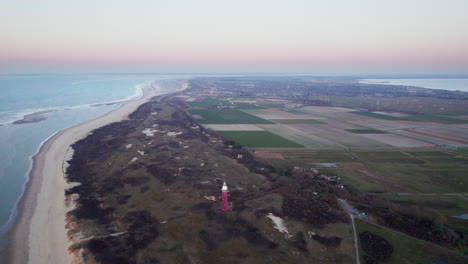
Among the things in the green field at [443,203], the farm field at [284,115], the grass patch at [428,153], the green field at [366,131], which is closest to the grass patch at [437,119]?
the green field at [366,131]

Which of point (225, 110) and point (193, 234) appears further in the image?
point (225, 110)

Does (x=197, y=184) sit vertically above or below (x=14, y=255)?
above

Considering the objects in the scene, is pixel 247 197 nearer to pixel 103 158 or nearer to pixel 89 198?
pixel 89 198

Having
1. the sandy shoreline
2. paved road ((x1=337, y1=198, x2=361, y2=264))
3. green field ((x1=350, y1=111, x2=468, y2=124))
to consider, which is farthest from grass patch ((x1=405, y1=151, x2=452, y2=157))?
the sandy shoreline

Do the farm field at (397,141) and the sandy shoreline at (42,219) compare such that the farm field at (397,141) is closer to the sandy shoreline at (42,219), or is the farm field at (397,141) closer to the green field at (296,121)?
the green field at (296,121)

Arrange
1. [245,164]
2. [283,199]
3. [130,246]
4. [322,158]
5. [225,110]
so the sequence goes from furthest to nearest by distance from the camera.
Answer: [225,110]
[322,158]
[245,164]
[283,199]
[130,246]

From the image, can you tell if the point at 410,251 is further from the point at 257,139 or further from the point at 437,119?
the point at 437,119

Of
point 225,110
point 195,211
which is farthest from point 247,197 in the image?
point 225,110
